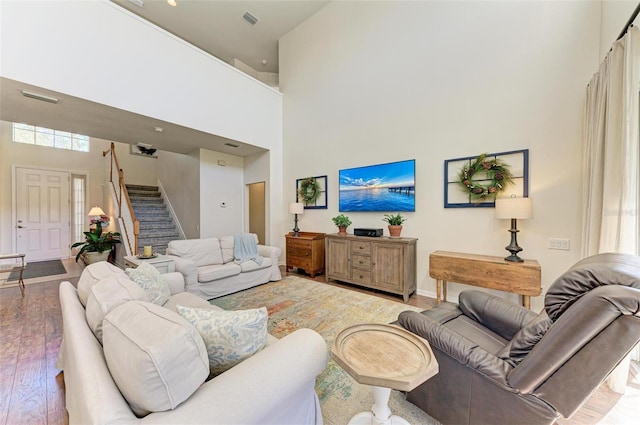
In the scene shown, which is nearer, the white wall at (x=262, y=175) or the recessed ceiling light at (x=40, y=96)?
the recessed ceiling light at (x=40, y=96)

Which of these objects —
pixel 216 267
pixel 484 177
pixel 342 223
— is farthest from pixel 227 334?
pixel 484 177

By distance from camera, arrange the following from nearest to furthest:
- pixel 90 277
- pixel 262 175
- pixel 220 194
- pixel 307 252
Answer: pixel 90 277, pixel 307 252, pixel 262 175, pixel 220 194

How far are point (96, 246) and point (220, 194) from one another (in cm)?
299

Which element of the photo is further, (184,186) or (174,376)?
(184,186)

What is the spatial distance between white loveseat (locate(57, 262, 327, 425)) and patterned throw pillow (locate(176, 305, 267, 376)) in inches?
4.2

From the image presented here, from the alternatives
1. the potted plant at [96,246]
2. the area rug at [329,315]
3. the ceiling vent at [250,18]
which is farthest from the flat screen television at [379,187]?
the potted plant at [96,246]

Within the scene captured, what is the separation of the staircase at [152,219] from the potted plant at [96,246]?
0.62 meters

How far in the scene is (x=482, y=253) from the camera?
3.15m

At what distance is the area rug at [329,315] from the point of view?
1567 mm

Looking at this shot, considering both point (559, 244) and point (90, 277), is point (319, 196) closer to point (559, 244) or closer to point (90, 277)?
point (559, 244)

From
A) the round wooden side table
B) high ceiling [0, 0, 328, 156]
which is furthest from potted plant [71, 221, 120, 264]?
the round wooden side table

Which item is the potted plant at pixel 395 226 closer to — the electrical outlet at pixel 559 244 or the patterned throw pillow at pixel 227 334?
the electrical outlet at pixel 559 244

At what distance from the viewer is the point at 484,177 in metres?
3.12

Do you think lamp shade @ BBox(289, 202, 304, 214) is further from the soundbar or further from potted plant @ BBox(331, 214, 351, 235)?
the soundbar
